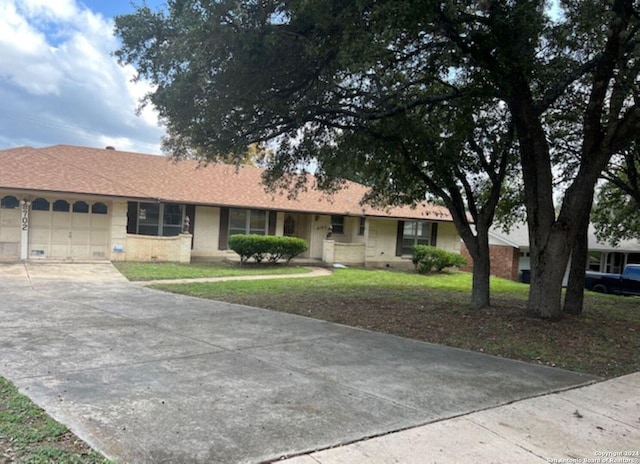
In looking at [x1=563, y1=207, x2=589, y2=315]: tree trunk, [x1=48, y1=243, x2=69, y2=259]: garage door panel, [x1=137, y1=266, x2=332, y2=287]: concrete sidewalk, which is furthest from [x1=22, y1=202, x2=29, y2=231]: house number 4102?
[x1=563, y1=207, x2=589, y2=315]: tree trunk

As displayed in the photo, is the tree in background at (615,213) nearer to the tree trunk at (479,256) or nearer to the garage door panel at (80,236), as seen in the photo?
the tree trunk at (479,256)

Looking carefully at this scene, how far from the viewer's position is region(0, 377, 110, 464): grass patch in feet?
11.7

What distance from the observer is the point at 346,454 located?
3.91m

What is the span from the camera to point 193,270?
18.4 meters

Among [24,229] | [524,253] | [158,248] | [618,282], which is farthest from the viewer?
[524,253]

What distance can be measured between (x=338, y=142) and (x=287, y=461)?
406 inches

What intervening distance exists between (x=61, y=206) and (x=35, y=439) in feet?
55.7

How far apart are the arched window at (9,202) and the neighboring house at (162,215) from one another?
35 mm

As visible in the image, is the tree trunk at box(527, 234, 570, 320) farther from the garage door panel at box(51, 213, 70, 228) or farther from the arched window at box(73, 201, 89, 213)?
the garage door panel at box(51, 213, 70, 228)

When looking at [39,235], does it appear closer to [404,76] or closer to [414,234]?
[404,76]

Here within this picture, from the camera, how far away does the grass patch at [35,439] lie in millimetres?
3553

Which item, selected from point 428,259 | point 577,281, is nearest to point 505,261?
point 428,259

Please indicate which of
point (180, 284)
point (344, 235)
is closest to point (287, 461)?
point (180, 284)

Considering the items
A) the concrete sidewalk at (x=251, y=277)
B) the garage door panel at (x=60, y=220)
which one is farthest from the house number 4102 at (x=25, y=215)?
the concrete sidewalk at (x=251, y=277)
